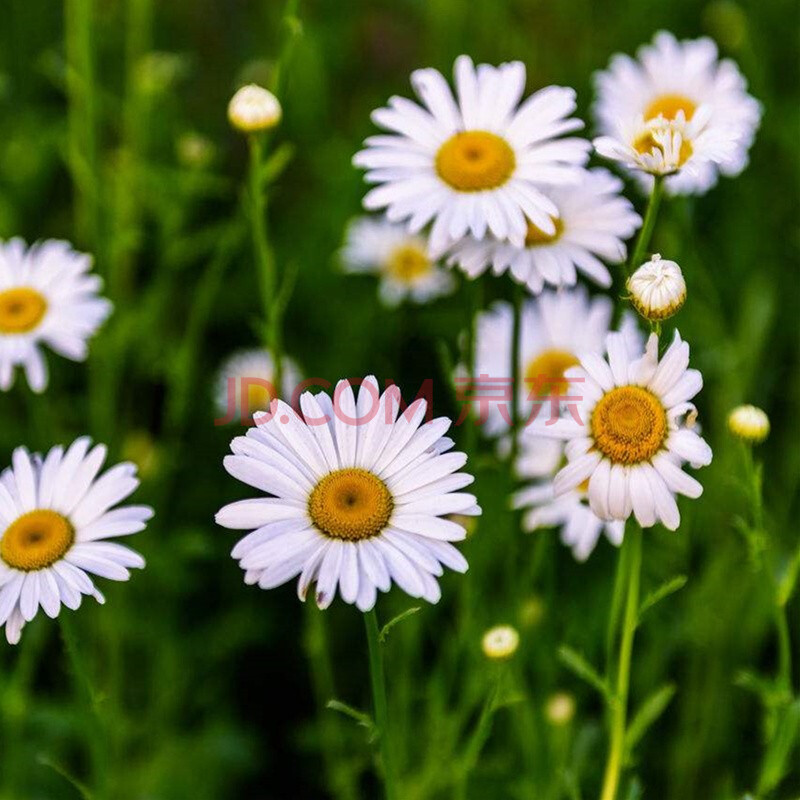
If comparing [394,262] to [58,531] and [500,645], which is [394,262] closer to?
[500,645]

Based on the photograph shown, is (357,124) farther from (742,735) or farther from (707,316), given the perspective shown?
(742,735)

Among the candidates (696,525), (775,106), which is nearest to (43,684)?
(696,525)

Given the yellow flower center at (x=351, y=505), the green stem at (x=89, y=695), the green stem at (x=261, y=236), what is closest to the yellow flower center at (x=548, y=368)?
the green stem at (x=261, y=236)

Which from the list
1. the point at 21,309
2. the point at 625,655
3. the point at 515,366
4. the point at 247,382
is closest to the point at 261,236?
the point at 515,366

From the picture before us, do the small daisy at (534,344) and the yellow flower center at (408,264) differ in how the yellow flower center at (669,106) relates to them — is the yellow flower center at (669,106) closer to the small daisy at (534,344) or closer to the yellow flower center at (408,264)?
the small daisy at (534,344)

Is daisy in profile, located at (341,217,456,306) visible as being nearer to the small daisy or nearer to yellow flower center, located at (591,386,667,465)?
the small daisy
